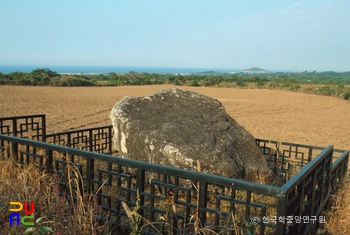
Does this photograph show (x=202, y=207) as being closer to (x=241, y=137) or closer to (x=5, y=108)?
(x=241, y=137)

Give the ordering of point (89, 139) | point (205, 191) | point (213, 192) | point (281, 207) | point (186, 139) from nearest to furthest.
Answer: point (281, 207) < point (205, 191) < point (213, 192) < point (186, 139) < point (89, 139)

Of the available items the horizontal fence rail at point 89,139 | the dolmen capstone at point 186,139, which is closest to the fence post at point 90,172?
the dolmen capstone at point 186,139

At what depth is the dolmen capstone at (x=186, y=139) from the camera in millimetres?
4926

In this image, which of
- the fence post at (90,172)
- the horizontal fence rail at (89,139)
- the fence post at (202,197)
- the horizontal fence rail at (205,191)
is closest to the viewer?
the horizontal fence rail at (205,191)

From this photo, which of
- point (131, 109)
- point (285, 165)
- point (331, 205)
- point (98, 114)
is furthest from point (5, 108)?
point (331, 205)

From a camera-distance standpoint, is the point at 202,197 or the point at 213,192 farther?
the point at 213,192

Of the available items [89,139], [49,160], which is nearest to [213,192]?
[49,160]

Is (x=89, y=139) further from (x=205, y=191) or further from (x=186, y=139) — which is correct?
(x=205, y=191)

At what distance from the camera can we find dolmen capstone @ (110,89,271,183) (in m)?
4.93

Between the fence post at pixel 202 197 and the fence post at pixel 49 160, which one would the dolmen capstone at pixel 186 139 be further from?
the fence post at pixel 202 197

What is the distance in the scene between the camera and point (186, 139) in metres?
5.21

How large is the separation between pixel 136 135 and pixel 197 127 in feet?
3.29

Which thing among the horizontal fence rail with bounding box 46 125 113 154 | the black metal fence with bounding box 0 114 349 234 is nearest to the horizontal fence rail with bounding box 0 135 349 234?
the black metal fence with bounding box 0 114 349 234

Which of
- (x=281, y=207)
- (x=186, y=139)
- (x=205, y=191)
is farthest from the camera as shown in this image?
(x=186, y=139)
